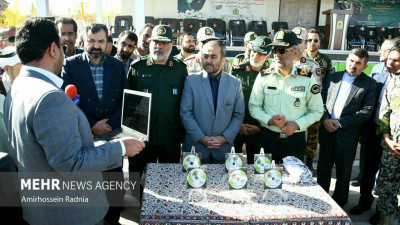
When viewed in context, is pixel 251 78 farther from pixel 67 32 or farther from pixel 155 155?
pixel 67 32

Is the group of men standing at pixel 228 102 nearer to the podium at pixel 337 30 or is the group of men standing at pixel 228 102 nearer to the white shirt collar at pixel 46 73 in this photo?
the white shirt collar at pixel 46 73

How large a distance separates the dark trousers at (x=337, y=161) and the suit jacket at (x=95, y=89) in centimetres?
215

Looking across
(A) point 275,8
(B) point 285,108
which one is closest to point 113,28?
(A) point 275,8

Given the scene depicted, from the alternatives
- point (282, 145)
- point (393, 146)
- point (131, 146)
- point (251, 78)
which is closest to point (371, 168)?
point (393, 146)

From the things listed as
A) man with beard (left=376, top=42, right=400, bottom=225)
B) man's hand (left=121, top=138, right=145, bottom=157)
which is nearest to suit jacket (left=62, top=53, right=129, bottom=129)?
man's hand (left=121, top=138, right=145, bottom=157)

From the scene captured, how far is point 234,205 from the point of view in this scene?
178cm

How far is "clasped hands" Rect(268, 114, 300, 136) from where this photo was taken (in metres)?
2.63

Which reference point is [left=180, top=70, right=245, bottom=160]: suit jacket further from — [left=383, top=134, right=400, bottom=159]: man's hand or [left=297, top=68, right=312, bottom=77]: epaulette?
[left=383, top=134, right=400, bottom=159]: man's hand

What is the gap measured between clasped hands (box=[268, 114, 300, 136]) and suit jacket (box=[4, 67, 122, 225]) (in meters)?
1.59

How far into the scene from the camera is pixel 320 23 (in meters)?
13.7

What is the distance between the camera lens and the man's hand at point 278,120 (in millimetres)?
2628

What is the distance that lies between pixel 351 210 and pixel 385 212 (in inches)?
16.6

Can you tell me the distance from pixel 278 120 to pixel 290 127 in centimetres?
13

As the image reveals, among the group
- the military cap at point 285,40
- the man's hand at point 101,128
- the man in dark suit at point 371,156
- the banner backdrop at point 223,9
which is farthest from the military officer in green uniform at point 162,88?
the banner backdrop at point 223,9
